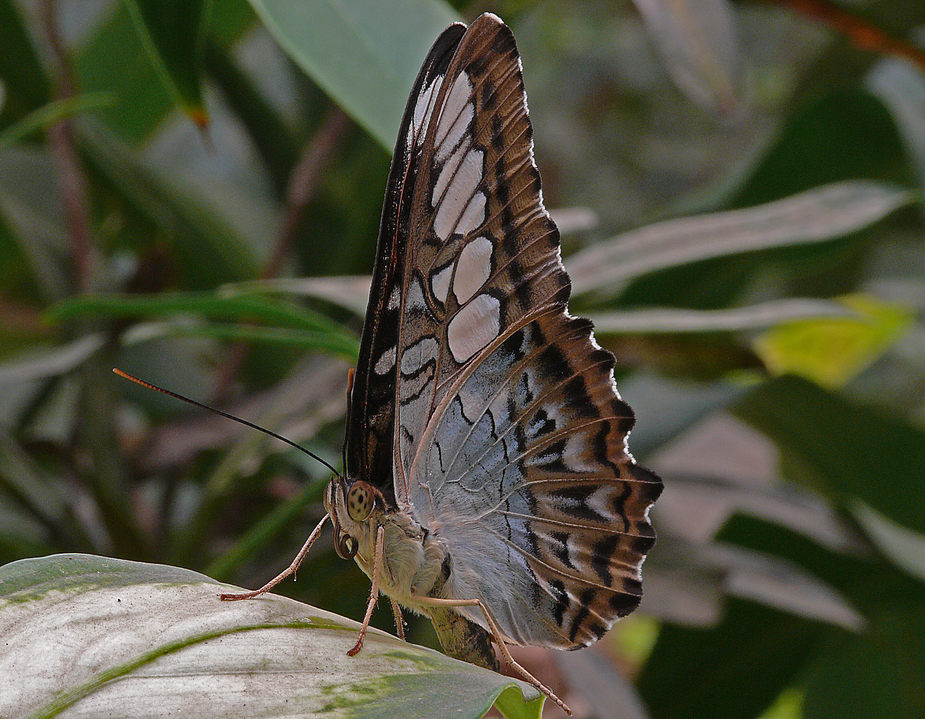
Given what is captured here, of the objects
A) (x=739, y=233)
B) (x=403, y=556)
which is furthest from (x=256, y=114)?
(x=403, y=556)

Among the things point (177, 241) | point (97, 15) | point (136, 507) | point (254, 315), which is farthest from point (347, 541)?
point (97, 15)

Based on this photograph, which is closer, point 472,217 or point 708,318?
point 472,217

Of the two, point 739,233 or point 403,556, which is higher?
point 739,233

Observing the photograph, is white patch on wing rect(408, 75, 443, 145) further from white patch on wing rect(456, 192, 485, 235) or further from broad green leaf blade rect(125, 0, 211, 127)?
broad green leaf blade rect(125, 0, 211, 127)

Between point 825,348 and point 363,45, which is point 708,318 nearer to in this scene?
point 363,45

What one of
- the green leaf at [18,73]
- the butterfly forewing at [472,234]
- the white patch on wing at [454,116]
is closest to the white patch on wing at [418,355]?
the butterfly forewing at [472,234]

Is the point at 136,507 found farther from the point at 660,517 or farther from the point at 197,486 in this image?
the point at 660,517
